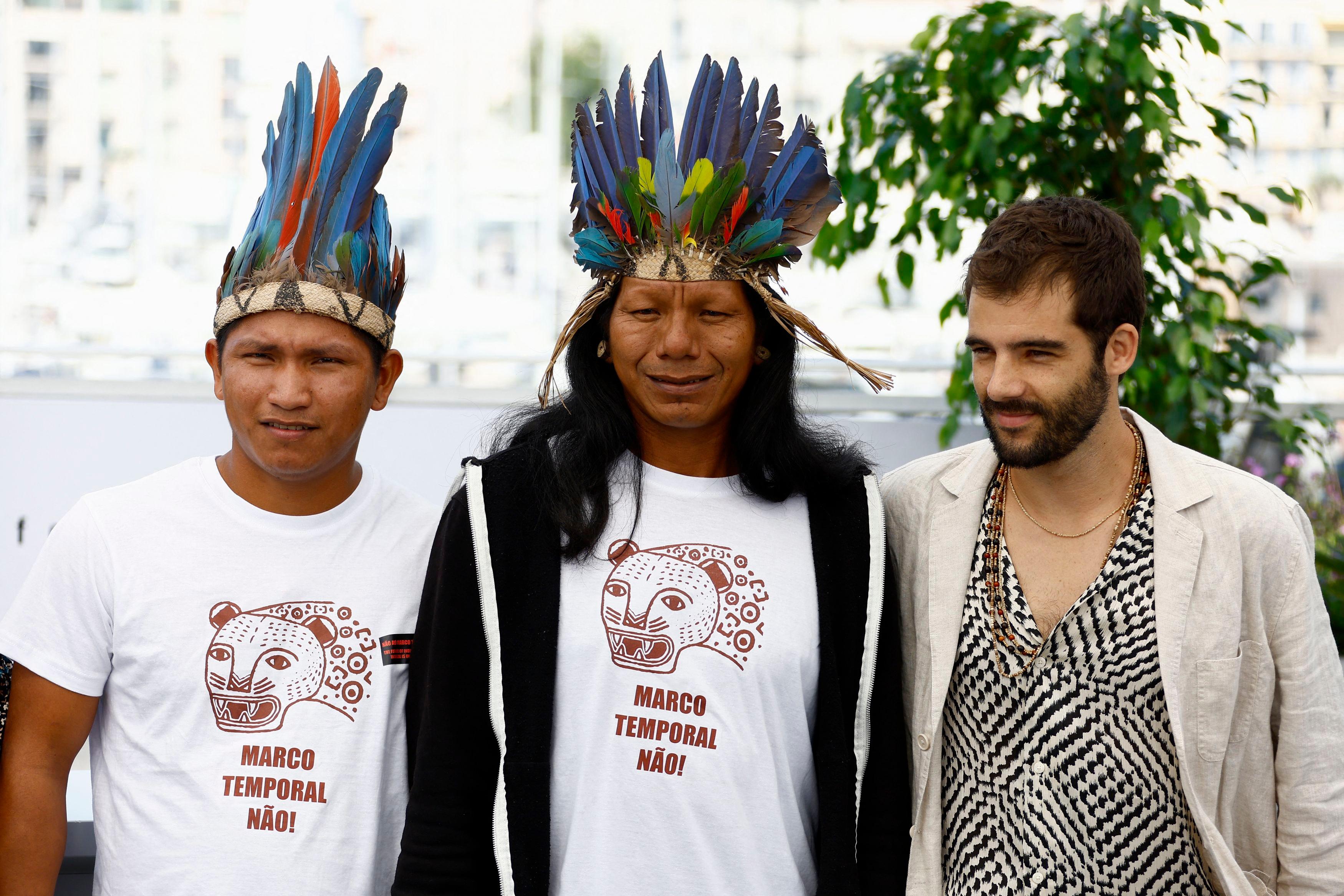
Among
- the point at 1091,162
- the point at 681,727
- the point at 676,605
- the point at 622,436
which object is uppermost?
the point at 1091,162

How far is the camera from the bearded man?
67.0 inches

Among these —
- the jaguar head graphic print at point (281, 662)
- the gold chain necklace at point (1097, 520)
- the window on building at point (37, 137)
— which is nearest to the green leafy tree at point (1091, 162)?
the gold chain necklace at point (1097, 520)

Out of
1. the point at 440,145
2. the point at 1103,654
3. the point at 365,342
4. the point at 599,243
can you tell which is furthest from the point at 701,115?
the point at 440,145

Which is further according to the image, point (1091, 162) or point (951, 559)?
point (1091, 162)

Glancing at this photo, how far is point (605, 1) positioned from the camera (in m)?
4.82

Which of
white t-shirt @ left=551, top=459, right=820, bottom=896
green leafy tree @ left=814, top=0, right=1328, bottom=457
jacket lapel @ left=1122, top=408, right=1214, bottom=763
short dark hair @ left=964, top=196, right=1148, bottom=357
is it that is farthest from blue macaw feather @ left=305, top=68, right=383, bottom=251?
green leafy tree @ left=814, top=0, right=1328, bottom=457

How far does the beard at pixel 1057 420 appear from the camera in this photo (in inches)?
69.2

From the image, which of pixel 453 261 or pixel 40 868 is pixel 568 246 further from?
pixel 40 868

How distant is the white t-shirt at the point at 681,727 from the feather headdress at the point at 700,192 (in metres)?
0.38

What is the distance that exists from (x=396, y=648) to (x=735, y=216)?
2.59 feet

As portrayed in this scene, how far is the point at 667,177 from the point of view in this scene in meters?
1.81

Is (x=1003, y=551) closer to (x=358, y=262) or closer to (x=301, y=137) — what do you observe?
(x=358, y=262)

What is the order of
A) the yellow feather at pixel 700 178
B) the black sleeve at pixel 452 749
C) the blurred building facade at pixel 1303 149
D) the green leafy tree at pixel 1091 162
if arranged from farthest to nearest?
the blurred building facade at pixel 1303 149
the green leafy tree at pixel 1091 162
the yellow feather at pixel 700 178
the black sleeve at pixel 452 749

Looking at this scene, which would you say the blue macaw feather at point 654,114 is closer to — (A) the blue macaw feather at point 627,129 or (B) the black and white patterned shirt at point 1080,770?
(A) the blue macaw feather at point 627,129
